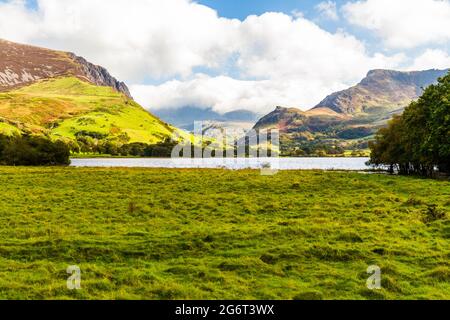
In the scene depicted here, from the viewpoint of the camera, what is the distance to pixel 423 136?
213 feet

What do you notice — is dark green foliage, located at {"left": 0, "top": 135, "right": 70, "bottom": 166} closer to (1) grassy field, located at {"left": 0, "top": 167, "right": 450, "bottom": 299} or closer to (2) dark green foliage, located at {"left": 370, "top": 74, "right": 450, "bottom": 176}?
(1) grassy field, located at {"left": 0, "top": 167, "right": 450, "bottom": 299}

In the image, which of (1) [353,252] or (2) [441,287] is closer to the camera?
(2) [441,287]

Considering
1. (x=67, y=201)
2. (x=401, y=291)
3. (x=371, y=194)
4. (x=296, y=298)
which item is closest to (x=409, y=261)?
(x=401, y=291)

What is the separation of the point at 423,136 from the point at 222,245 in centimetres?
5444

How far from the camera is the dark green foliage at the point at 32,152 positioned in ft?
323

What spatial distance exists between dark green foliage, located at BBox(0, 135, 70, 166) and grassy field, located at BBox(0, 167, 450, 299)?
6329 centimetres

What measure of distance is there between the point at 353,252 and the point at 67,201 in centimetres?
2701

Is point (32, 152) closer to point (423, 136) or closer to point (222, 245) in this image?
point (423, 136)
